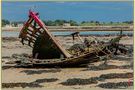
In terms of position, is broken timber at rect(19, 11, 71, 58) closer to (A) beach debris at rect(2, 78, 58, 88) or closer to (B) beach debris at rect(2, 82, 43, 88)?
(A) beach debris at rect(2, 78, 58, 88)

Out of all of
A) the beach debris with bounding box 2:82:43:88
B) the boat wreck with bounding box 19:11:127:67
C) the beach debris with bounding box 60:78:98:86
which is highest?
the boat wreck with bounding box 19:11:127:67

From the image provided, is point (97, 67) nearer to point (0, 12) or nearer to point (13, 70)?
point (13, 70)

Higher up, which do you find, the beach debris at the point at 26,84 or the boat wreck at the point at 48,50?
the boat wreck at the point at 48,50

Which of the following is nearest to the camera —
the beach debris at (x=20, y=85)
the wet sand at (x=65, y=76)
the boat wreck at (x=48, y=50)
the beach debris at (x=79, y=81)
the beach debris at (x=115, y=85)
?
the beach debris at (x=115, y=85)

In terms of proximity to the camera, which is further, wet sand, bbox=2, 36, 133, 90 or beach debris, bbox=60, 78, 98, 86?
beach debris, bbox=60, 78, 98, 86

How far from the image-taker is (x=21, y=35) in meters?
25.8

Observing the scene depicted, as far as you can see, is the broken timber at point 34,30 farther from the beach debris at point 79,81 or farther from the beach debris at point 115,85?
the beach debris at point 115,85

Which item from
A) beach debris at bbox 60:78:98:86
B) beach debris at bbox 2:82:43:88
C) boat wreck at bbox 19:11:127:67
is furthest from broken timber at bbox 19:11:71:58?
beach debris at bbox 2:82:43:88

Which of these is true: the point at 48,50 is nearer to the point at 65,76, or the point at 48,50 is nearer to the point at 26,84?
the point at 65,76

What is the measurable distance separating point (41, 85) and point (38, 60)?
585 cm

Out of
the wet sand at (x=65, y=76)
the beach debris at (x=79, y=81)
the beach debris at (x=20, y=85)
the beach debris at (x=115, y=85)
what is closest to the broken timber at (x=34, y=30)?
the wet sand at (x=65, y=76)

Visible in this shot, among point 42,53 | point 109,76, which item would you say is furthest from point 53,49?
point 109,76

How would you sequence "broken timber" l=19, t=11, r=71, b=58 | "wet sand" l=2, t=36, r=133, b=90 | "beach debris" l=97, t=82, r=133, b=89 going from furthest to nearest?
"broken timber" l=19, t=11, r=71, b=58, "wet sand" l=2, t=36, r=133, b=90, "beach debris" l=97, t=82, r=133, b=89

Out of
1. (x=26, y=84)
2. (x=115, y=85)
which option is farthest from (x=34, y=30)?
(x=115, y=85)
